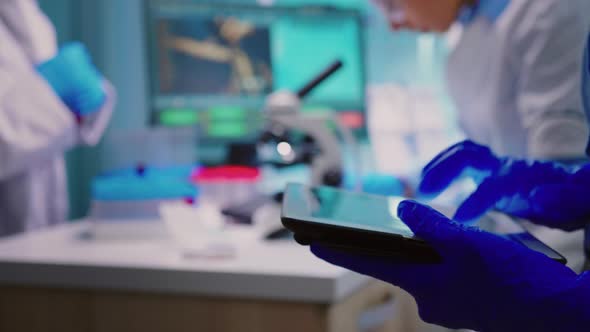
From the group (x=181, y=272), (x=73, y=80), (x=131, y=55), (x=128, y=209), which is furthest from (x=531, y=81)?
(x=131, y=55)

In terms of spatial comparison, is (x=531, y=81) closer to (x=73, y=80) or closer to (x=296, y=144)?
(x=296, y=144)

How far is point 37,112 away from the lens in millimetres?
1409

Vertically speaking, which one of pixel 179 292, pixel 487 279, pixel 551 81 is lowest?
pixel 179 292

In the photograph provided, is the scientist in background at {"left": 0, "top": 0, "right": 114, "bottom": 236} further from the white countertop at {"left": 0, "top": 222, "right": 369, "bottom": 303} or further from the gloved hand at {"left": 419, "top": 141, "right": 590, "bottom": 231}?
the gloved hand at {"left": 419, "top": 141, "right": 590, "bottom": 231}

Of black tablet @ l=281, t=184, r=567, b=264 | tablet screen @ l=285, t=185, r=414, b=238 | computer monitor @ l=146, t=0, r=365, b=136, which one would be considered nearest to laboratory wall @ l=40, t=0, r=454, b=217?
computer monitor @ l=146, t=0, r=365, b=136

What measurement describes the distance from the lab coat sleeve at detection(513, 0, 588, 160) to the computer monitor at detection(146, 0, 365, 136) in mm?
1304

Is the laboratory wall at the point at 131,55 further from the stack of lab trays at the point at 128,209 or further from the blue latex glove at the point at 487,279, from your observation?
the blue latex glove at the point at 487,279

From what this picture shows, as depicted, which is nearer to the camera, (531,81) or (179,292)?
(179,292)

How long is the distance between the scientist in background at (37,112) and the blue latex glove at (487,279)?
3.65 ft

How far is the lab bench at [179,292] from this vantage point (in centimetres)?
93

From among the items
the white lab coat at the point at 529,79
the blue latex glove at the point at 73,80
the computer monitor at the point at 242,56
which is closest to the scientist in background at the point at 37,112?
the blue latex glove at the point at 73,80

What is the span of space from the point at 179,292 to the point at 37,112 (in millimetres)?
685

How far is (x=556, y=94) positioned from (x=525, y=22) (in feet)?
0.55

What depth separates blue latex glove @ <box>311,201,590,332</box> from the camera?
0.46 m
